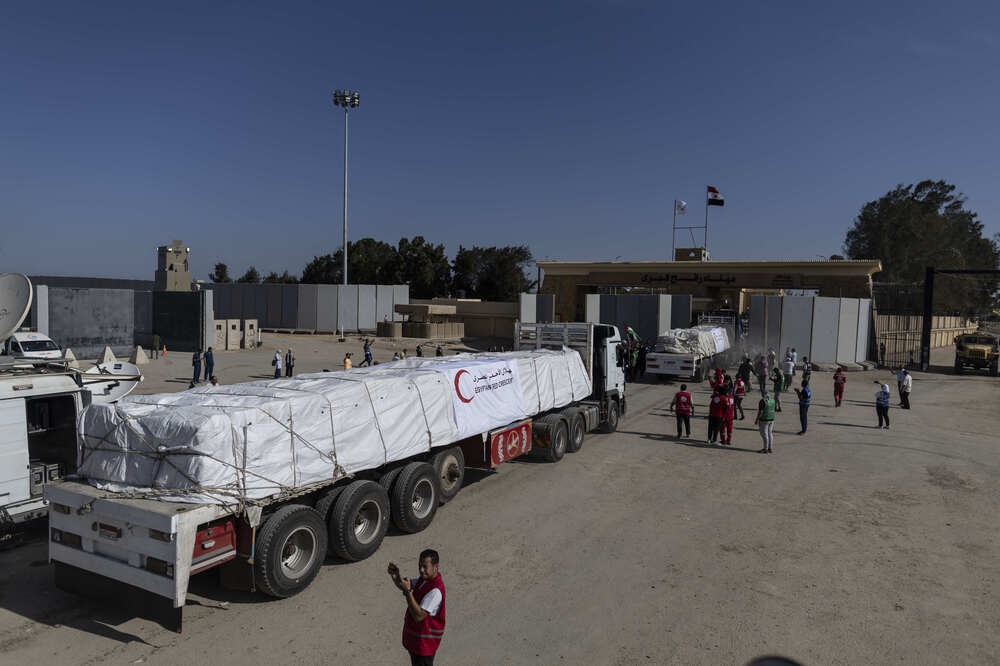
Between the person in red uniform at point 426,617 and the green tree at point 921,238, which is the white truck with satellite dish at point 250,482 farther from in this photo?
the green tree at point 921,238

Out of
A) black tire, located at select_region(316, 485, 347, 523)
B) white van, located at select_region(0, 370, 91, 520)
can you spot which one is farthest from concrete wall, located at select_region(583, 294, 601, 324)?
white van, located at select_region(0, 370, 91, 520)

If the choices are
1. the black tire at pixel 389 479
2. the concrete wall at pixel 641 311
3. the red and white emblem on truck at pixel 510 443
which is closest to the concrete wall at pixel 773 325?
the concrete wall at pixel 641 311

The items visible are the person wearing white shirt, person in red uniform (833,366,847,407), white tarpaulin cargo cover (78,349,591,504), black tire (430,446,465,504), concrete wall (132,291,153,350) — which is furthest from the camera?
concrete wall (132,291,153,350)

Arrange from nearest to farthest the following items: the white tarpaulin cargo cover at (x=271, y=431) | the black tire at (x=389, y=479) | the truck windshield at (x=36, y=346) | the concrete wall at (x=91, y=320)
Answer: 1. the white tarpaulin cargo cover at (x=271, y=431)
2. the black tire at (x=389, y=479)
3. the truck windshield at (x=36, y=346)
4. the concrete wall at (x=91, y=320)

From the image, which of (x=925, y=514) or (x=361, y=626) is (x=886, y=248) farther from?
(x=361, y=626)

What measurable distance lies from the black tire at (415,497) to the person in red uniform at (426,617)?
14.6ft

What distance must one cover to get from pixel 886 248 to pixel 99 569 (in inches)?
3177

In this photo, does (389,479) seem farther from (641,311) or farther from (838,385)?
(641,311)

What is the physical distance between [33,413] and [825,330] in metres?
34.9

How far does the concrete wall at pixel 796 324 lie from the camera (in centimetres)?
3388

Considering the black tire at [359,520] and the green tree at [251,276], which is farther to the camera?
the green tree at [251,276]

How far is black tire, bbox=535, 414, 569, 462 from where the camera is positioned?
46.0 feet

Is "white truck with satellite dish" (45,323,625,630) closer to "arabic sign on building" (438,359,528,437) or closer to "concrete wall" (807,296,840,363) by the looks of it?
"arabic sign on building" (438,359,528,437)

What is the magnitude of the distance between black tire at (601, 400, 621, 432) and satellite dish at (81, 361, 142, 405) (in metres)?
11.6
